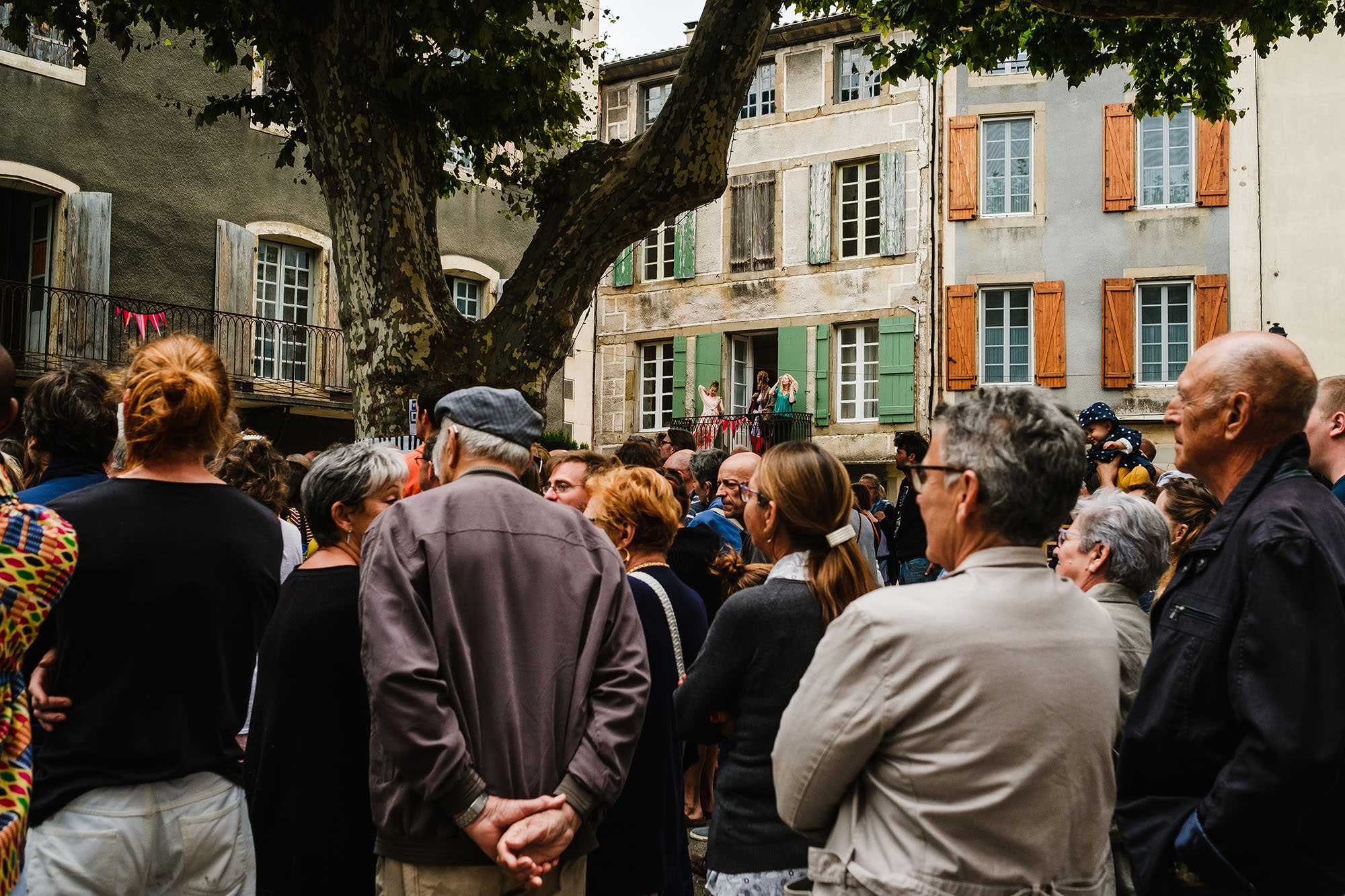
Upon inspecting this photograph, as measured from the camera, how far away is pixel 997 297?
2020cm

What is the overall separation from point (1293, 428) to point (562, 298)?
19.2ft

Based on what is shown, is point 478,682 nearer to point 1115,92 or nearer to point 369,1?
point 369,1

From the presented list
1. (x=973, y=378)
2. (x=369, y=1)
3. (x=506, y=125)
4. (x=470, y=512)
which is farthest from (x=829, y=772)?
(x=973, y=378)

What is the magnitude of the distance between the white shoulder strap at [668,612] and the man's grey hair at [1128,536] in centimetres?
130

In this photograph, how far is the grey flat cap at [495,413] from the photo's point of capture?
307 cm

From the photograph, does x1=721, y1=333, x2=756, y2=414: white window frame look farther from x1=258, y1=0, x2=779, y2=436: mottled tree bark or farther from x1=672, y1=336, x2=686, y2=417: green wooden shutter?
x1=258, y1=0, x2=779, y2=436: mottled tree bark

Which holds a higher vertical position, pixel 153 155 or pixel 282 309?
pixel 153 155

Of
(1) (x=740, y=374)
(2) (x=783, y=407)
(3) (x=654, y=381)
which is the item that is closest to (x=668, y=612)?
(2) (x=783, y=407)

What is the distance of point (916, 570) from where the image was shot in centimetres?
944

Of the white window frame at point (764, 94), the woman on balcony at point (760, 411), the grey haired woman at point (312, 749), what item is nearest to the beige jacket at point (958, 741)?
the grey haired woman at point (312, 749)

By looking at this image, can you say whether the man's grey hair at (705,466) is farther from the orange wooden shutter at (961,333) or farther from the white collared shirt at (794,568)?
the orange wooden shutter at (961,333)

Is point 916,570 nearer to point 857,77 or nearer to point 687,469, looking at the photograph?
point 687,469

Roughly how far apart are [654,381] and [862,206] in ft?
17.5

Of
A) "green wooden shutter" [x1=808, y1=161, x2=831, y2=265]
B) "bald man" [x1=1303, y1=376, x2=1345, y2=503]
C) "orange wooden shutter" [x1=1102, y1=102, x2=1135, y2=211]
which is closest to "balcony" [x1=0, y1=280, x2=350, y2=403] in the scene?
"green wooden shutter" [x1=808, y1=161, x2=831, y2=265]
